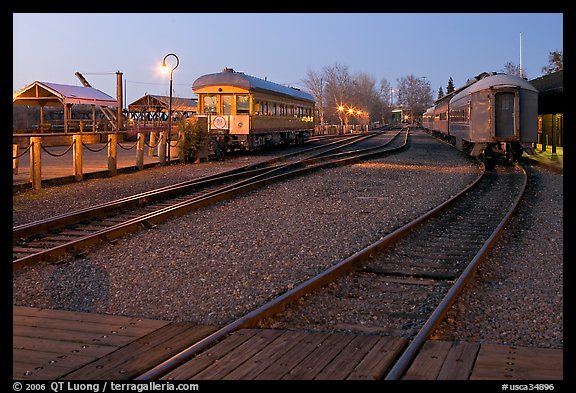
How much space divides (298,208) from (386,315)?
6.90 meters

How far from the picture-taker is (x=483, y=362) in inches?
176

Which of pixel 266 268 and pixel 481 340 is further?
pixel 266 268

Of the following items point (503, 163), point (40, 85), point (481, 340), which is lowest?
point (481, 340)

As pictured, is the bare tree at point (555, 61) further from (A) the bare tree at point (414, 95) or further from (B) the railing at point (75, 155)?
(A) the bare tree at point (414, 95)

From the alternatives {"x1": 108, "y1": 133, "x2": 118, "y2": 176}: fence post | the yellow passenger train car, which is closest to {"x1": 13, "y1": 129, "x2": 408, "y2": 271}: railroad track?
{"x1": 108, "y1": 133, "x2": 118, "y2": 176}: fence post

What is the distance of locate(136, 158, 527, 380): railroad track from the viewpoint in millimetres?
5188

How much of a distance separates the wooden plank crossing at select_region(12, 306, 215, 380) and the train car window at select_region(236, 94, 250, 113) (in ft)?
68.9

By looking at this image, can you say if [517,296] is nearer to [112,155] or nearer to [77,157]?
[77,157]

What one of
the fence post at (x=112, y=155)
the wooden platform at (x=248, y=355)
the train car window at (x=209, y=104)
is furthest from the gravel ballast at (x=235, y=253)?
the train car window at (x=209, y=104)

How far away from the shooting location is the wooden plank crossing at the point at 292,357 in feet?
14.0

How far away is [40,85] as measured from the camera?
32.1m

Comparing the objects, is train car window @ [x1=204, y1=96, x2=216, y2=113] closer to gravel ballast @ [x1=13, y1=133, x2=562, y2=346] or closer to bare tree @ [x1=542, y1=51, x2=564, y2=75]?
gravel ballast @ [x1=13, y1=133, x2=562, y2=346]

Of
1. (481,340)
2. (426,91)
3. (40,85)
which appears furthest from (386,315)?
(426,91)
